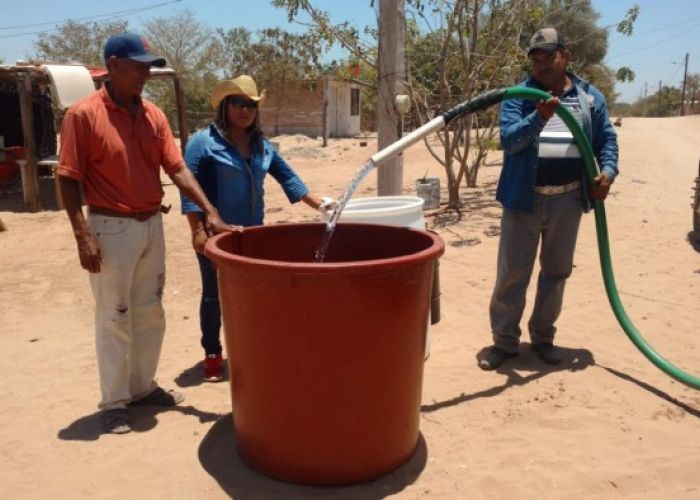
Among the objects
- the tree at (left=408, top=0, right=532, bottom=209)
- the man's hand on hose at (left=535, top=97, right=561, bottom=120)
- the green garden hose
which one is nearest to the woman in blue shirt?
the green garden hose

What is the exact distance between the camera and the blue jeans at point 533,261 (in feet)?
11.3

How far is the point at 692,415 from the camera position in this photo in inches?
120

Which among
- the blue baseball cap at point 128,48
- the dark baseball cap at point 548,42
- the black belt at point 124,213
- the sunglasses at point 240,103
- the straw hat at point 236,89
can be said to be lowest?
the black belt at point 124,213

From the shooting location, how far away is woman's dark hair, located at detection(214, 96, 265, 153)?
320 centimetres

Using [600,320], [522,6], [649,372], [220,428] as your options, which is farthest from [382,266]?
[522,6]

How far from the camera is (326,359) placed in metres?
2.23

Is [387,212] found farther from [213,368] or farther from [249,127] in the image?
[213,368]

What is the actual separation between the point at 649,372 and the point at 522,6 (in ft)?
22.0

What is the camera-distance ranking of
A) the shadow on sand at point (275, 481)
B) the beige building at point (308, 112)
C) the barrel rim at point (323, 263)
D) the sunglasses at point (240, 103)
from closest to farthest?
the barrel rim at point (323, 263) < the shadow on sand at point (275, 481) < the sunglasses at point (240, 103) < the beige building at point (308, 112)

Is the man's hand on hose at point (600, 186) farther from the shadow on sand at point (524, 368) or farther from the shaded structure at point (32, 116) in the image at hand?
the shaded structure at point (32, 116)

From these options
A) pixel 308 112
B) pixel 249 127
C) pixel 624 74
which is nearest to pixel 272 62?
pixel 308 112

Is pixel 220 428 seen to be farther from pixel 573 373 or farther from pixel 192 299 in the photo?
pixel 192 299

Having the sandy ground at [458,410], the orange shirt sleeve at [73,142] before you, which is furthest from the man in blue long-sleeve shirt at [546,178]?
the orange shirt sleeve at [73,142]

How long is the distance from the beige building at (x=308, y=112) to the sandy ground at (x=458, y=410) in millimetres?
20401
